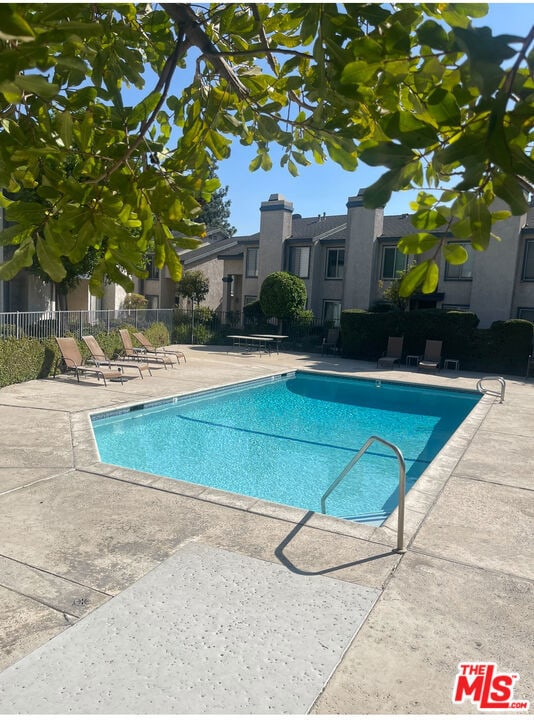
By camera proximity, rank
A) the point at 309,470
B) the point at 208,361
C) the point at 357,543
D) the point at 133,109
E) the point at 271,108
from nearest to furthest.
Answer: the point at 133,109, the point at 271,108, the point at 357,543, the point at 309,470, the point at 208,361


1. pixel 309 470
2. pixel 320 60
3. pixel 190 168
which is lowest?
pixel 309 470

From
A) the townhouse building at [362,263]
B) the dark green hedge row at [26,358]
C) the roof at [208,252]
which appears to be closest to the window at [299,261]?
the townhouse building at [362,263]

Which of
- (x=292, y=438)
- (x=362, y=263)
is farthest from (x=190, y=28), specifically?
(x=362, y=263)

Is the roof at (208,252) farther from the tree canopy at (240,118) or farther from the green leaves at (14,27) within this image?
the green leaves at (14,27)

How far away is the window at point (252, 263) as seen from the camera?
33938mm

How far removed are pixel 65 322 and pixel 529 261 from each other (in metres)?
20.9

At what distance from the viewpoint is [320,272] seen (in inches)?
1243

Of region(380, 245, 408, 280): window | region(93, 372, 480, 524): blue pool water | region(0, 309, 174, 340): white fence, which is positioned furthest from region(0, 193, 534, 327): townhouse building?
region(93, 372, 480, 524): blue pool water

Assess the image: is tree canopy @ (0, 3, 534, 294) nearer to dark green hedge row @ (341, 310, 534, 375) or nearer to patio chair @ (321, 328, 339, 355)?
dark green hedge row @ (341, 310, 534, 375)

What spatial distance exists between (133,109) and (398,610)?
4.11 meters

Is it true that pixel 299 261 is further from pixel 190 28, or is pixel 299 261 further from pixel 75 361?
pixel 190 28

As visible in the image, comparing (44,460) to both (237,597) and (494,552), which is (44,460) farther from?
(494,552)

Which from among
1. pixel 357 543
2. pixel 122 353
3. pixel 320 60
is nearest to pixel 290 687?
pixel 357 543

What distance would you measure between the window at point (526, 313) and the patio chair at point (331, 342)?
29.1ft
